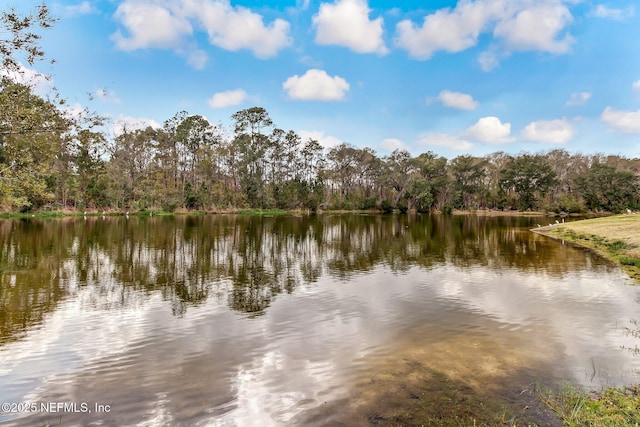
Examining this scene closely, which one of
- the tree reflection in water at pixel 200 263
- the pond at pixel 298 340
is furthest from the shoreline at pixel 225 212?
the pond at pixel 298 340

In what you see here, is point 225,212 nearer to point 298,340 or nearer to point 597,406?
point 298,340

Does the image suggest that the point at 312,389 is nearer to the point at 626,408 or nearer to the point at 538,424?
the point at 538,424

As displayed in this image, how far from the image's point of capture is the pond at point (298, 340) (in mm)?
5969

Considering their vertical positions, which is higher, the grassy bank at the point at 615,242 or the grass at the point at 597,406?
the grassy bank at the point at 615,242

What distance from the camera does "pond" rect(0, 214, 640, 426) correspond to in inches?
235

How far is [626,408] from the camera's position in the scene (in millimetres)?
5422

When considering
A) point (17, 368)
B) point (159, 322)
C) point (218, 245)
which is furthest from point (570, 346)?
point (218, 245)

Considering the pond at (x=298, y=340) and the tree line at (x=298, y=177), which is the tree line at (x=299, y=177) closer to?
the tree line at (x=298, y=177)

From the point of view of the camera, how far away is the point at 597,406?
5.56 m

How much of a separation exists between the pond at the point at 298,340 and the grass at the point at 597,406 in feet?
1.03

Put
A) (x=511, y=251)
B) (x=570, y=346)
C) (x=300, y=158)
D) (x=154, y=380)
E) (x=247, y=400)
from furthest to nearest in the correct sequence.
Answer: (x=300, y=158) → (x=511, y=251) → (x=570, y=346) → (x=154, y=380) → (x=247, y=400)

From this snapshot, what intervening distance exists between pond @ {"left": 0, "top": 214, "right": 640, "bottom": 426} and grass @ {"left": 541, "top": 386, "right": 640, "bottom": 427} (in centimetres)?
31

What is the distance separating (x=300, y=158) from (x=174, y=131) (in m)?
29.2

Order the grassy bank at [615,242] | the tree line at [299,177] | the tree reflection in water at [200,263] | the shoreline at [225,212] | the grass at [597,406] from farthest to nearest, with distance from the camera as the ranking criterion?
the tree line at [299,177], the shoreline at [225,212], the grassy bank at [615,242], the tree reflection in water at [200,263], the grass at [597,406]
